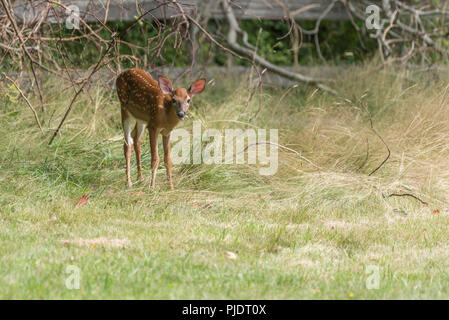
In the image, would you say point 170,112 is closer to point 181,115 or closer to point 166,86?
point 166,86

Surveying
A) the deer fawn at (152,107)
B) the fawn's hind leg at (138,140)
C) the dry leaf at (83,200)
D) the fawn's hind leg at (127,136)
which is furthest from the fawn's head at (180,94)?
the dry leaf at (83,200)

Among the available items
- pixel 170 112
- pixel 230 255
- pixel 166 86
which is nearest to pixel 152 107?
pixel 170 112

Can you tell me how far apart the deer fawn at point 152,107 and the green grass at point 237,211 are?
1.13ft

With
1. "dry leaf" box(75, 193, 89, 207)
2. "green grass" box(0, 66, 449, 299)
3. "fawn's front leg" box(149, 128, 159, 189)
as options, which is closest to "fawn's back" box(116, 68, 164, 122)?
"fawn's front leg" box(149, 128, 159, 189)

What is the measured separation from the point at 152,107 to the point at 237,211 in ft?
3.71

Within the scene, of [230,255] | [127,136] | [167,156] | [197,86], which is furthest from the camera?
[127,136]

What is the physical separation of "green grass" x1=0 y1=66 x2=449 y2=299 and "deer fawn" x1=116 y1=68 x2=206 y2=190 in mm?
345

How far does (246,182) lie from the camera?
6.52m

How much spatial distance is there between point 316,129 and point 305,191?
124 cm

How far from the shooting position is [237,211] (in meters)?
5.81

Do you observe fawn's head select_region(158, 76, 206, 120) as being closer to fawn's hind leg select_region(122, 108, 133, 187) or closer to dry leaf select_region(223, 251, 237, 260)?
fawn's hind leg select_region(122, 108, 133, 187)

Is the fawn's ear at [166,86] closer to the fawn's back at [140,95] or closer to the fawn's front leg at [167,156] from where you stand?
the fawn's back at [140,95]
